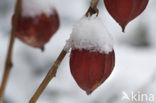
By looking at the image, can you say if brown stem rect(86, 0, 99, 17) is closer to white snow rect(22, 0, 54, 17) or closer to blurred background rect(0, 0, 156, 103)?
white snow rect(22, 0, 54, 17)

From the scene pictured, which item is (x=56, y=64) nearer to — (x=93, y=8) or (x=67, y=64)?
(x=93, y=8)

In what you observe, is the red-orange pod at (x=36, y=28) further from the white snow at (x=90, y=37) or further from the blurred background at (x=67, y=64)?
the blurred background at (x=67, y=64)

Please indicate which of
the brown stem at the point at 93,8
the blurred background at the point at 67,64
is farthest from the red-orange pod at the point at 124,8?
the blurred background at the point at 67,64

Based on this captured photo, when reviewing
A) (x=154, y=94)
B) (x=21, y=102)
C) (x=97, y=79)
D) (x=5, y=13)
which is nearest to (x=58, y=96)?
(x=21, y=102)

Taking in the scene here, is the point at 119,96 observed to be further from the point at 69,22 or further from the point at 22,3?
the point at 22,3

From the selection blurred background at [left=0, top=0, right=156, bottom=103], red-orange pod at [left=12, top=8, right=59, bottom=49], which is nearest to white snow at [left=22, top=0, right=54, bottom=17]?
red-orange pod at [left=12, top=8, right=59, bottom=49]

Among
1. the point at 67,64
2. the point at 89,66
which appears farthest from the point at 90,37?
the point at 67,64
